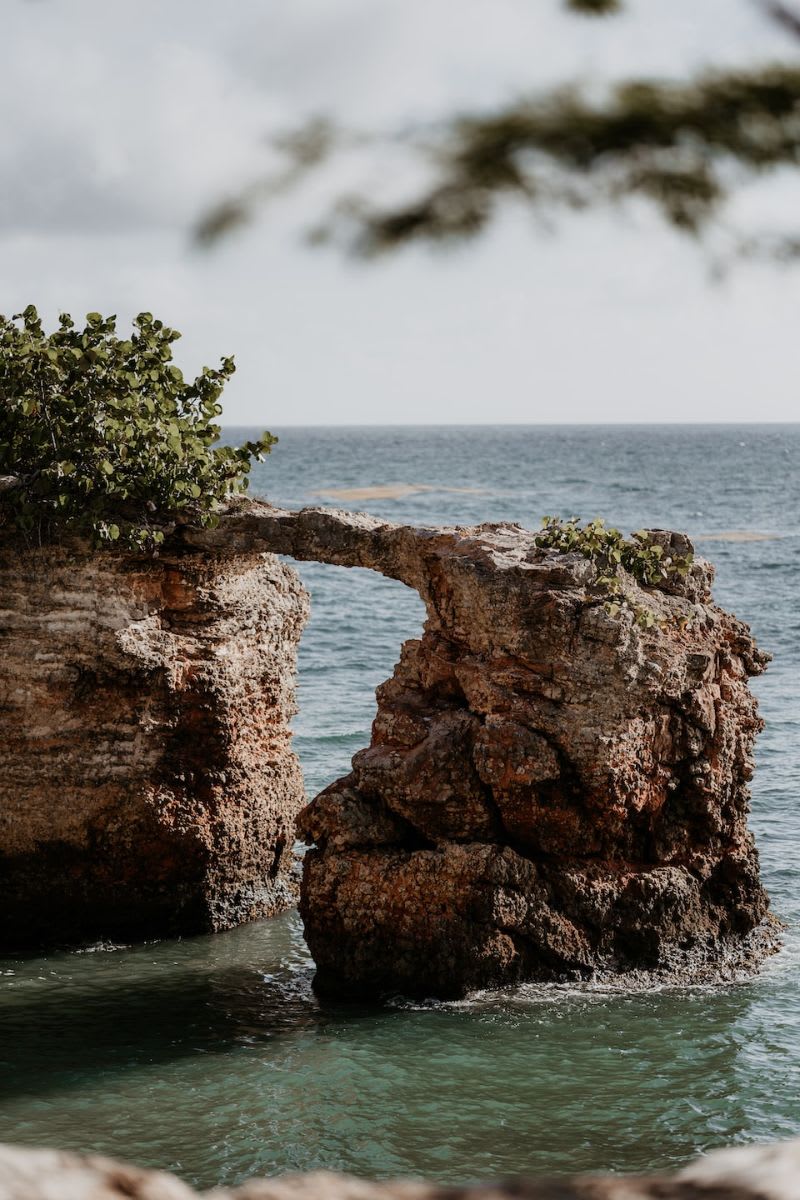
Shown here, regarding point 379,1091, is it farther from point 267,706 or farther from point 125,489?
point 125,489

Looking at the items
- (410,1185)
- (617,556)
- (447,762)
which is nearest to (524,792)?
(447,762)

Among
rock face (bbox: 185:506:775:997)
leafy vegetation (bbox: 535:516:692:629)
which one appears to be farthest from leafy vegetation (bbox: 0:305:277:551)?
leafy vegetation (bbox: 535:516:692:629)

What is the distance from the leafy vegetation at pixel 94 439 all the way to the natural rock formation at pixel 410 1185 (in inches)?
448

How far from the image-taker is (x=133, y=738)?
1591cm

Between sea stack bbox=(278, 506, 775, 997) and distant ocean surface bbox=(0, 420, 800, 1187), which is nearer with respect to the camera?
distant ocean surface bbox=(0, 420, 800, 1187)

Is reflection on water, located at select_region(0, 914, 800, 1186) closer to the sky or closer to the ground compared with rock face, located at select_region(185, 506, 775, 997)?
closer to the ground

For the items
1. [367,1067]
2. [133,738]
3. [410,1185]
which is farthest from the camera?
[133,738]

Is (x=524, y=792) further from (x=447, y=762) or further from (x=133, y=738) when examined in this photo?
(x=133, y=738)

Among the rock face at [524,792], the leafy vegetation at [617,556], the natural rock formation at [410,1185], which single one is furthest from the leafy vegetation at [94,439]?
the natural rock formation at [410,1185]

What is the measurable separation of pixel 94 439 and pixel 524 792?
5773mm

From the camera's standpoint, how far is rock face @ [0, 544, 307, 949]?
1548 cm

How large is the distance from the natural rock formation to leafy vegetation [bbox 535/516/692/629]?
33.6 feet

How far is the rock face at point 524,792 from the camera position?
14.2 metres

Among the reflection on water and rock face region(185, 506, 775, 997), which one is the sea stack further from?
the reflection on water
